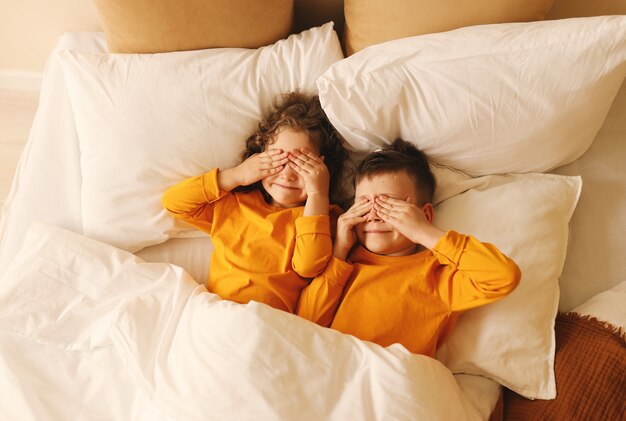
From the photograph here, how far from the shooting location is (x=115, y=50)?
141 cm

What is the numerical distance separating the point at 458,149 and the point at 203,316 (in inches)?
28.5

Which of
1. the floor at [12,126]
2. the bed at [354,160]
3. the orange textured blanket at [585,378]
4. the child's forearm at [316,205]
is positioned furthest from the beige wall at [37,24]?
the orange textured blanket at [585,378]

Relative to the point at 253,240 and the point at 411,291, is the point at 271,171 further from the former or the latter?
the point at 411,291

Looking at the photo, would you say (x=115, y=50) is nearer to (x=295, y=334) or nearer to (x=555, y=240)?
(x=295, y=334)

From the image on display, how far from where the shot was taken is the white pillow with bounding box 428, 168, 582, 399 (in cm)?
112

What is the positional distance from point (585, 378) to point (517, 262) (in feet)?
0.90

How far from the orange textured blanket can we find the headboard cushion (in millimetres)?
1067

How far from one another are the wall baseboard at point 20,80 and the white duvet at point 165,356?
918mm

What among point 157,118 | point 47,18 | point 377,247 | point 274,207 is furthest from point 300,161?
point 47,18

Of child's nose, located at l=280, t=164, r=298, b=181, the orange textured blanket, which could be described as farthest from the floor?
the orange textured blanket

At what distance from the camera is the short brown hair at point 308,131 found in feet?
4.25

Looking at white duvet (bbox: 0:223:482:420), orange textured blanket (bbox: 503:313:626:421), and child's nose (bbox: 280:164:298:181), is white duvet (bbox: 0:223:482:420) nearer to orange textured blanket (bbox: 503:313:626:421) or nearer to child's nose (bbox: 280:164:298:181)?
orange textured blanket (bbox: 503:313:626:421)

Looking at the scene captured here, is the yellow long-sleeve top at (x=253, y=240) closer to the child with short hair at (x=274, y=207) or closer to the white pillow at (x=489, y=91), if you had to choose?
the child with short hair at (x=274, y=207)

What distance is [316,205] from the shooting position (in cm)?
125
